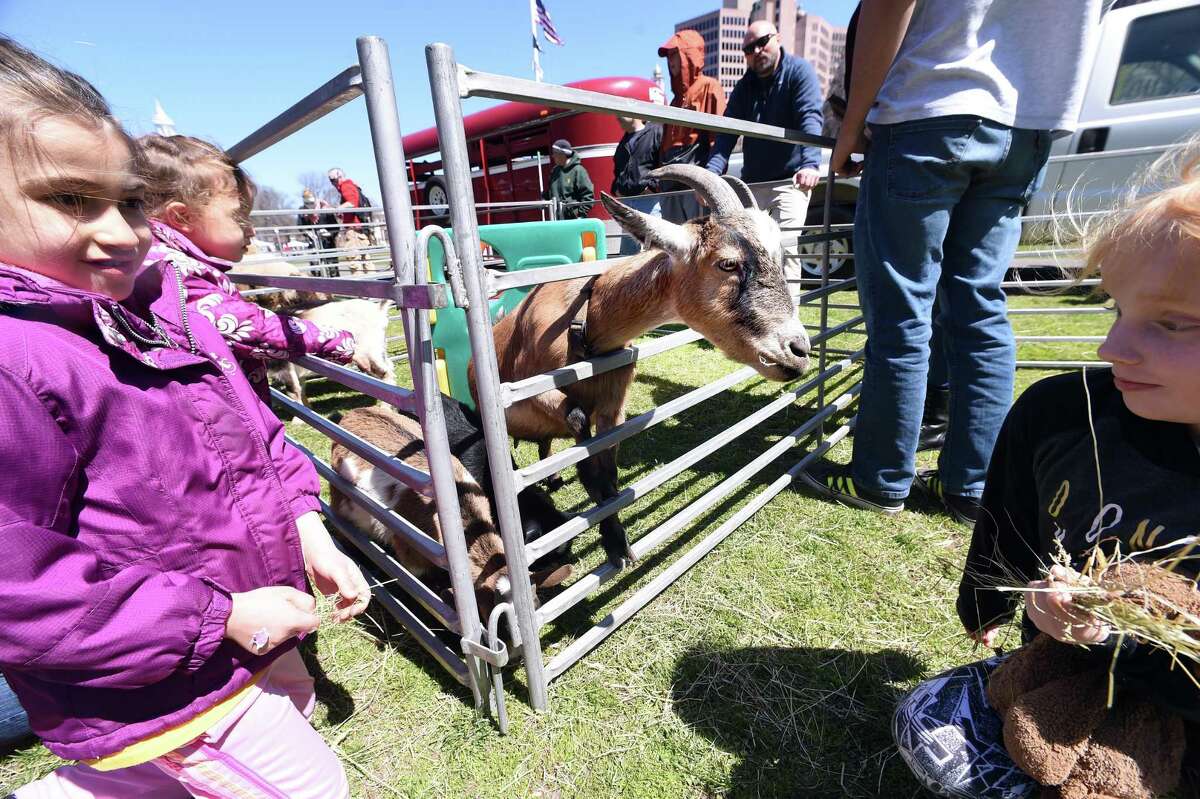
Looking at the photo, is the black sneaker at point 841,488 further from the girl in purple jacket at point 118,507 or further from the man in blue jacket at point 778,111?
the girl in purple jacket at point 118,507

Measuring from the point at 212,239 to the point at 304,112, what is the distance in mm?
742

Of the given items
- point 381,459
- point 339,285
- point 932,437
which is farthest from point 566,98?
point 932,437

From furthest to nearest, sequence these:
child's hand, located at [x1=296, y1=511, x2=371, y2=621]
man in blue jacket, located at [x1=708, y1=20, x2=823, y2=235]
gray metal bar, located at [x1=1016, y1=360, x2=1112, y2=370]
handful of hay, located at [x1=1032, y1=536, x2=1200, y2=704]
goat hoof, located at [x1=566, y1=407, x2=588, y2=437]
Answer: gray metal bar, located at [x1=1016, y1=360, x2=1112, y2=370] < man in blue jacket, located at [x1=708, y1=20, x2=823, y2=235] < goat hoof, located at [x1=566, y1=407, x2=588, y2=437] < child's hand, located at [x1=296, y1=511, x2=371, y2=621] < handful of hay, located at [x1=1032, y1=536, x2=1200, y2=704]

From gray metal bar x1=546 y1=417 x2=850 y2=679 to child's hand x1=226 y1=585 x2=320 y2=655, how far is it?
105 cm

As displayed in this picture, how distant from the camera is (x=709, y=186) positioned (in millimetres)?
2432

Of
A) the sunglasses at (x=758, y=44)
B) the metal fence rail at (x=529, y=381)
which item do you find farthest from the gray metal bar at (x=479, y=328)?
the sunglasses at (x=758, y=44)

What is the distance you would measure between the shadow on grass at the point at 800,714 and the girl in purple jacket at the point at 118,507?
126 centimetres

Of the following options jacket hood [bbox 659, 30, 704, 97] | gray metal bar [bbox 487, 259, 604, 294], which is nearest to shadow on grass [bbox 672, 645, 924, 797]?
gray metal bar [bbox 487, 259, 604, 294]

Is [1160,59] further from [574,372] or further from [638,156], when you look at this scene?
[574,372]

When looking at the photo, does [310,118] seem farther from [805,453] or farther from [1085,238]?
[805,453]

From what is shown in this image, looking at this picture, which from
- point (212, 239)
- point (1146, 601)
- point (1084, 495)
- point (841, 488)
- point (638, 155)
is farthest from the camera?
point (638, 155)

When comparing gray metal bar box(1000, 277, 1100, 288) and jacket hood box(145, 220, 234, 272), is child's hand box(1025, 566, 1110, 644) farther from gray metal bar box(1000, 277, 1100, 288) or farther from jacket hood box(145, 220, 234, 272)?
jacket hood box(145, 220, 234, 272)

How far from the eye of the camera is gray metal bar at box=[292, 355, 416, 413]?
163 cm

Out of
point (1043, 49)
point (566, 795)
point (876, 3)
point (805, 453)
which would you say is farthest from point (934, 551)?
point (876, 3)
